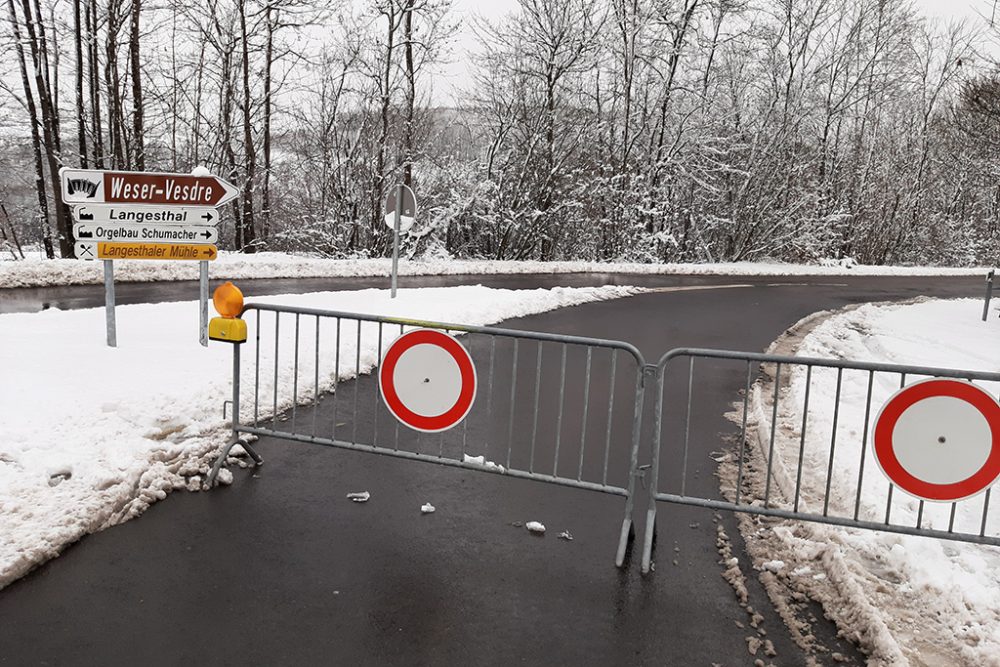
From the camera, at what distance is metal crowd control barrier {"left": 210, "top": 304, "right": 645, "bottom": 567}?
539 cm

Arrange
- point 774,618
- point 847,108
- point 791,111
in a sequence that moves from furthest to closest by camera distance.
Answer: point 847,108 < point 791,111 < point 774,618

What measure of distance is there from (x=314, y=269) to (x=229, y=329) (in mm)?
16471

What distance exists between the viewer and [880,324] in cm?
1677

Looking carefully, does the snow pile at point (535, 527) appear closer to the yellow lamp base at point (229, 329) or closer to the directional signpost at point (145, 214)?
the yellow lamp base at point (229, 329)

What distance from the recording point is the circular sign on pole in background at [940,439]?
428cm

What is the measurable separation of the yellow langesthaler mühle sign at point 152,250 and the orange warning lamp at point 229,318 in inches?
125

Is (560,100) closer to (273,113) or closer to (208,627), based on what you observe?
(273,113)

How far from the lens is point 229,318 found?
18.8 feet

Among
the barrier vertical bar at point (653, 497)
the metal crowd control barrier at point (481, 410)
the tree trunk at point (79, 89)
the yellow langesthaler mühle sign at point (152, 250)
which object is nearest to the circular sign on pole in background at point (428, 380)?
the metal crowd control barrier at point (481, 410)

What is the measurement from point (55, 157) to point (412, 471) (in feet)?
75.4

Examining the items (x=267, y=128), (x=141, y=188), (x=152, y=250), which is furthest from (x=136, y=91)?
(x=152, y=250)

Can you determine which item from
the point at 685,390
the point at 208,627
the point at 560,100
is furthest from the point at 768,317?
the point at 560,100

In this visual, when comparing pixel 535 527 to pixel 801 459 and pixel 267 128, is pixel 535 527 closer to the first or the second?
pixel 801 459

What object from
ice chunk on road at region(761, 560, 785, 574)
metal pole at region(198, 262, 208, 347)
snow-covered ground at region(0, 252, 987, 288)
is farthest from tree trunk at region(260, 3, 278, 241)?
ice chunk on road at region(761, 560, 785, 574)
